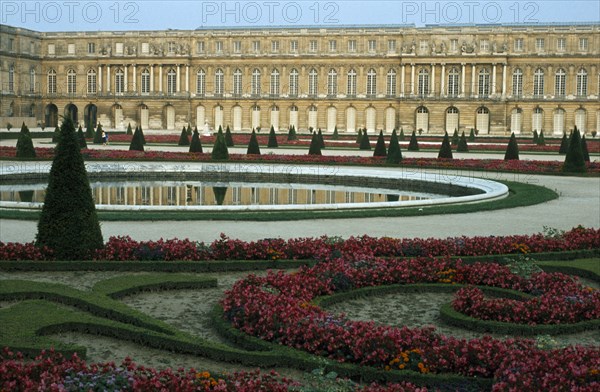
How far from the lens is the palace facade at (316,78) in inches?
2229

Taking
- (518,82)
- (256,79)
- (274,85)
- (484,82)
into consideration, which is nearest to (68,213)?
(484,82)

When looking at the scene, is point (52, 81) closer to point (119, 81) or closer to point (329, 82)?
point (119, 81)

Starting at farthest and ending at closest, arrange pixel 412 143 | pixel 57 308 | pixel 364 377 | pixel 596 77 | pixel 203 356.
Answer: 1. pixel 596 77
2. pixel 412 143
3. pixel 57 308
4. pixel 203 356
5. pixel 364 377

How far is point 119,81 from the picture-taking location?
62.7m

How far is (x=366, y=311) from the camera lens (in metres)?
7.84

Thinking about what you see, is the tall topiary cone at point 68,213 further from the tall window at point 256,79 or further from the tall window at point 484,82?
the tall window at point 256,79

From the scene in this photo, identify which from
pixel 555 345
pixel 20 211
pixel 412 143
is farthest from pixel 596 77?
pixel 555 345

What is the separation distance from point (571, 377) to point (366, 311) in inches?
112

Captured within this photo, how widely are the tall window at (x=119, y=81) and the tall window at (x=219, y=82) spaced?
7.31 meters

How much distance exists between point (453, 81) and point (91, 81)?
2763 cm

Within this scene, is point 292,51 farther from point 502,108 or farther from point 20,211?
point 20,211

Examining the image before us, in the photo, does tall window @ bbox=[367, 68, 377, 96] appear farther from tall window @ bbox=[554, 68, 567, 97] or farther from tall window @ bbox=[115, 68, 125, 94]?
tall window @ bbox=[115, 68, 125, 94]

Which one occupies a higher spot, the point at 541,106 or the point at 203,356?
the point at 541,106

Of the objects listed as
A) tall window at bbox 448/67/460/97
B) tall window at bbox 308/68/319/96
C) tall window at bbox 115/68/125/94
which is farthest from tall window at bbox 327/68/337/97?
tall window at bbox 115/68/125/94
